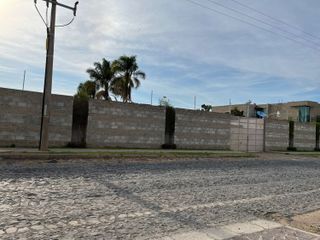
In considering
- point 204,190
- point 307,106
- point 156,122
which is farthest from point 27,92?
point 307,106

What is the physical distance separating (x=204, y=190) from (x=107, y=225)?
4.61 meters

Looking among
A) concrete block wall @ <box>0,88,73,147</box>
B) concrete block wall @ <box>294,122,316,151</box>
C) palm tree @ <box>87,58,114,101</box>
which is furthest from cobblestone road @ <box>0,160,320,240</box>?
palm tree @ <box>87,58,114,101</box>

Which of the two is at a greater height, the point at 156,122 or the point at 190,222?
the point at 156,122

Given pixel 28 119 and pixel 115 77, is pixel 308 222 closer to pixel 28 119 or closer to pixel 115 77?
pixel 28 119

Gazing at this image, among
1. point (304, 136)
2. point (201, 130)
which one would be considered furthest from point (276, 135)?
point (201, 130)

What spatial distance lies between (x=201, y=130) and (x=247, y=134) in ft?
18.7

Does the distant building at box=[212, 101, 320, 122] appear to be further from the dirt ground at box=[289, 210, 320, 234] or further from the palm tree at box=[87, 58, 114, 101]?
the dirt ground at box=[289, 210, 320, 234]

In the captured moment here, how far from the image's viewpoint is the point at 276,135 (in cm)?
3606

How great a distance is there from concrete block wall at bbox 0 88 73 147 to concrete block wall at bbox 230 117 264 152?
47.6ft

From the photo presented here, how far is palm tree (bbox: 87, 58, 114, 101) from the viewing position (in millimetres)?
48656

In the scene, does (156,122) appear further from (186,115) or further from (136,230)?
(136,230)

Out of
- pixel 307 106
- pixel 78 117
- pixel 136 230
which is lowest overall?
pixel 136 230

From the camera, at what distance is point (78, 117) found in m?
22.5

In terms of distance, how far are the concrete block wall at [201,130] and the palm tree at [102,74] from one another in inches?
845
